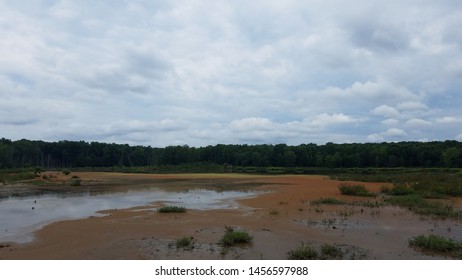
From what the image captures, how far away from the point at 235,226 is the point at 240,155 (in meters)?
103

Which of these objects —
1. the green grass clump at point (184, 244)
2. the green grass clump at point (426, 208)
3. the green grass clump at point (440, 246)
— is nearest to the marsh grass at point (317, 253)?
the green grass clump at point (440, 246)

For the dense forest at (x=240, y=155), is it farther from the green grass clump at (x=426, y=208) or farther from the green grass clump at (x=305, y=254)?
the green grass clump at (x=305, y=254)

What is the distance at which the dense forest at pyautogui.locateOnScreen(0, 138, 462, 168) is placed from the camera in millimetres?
97375

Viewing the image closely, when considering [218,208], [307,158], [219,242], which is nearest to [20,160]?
[307,158]

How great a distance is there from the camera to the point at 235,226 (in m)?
14.3

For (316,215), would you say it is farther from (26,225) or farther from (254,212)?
(26,225)

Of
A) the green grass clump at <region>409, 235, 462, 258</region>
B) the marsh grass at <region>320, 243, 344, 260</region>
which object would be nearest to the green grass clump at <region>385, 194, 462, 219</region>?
the green grass clump at <region>409, 235, 462, 258</region>

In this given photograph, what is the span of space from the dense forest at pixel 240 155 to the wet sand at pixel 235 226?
83.0m

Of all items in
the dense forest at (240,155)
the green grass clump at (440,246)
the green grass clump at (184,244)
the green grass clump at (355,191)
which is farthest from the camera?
the dense forest at (240,155)

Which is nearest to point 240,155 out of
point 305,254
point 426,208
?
point 426,208

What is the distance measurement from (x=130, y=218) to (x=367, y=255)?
10453 mm

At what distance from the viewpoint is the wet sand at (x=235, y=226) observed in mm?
10352

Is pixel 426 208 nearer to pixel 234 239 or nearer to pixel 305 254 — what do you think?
pixel 305 254
